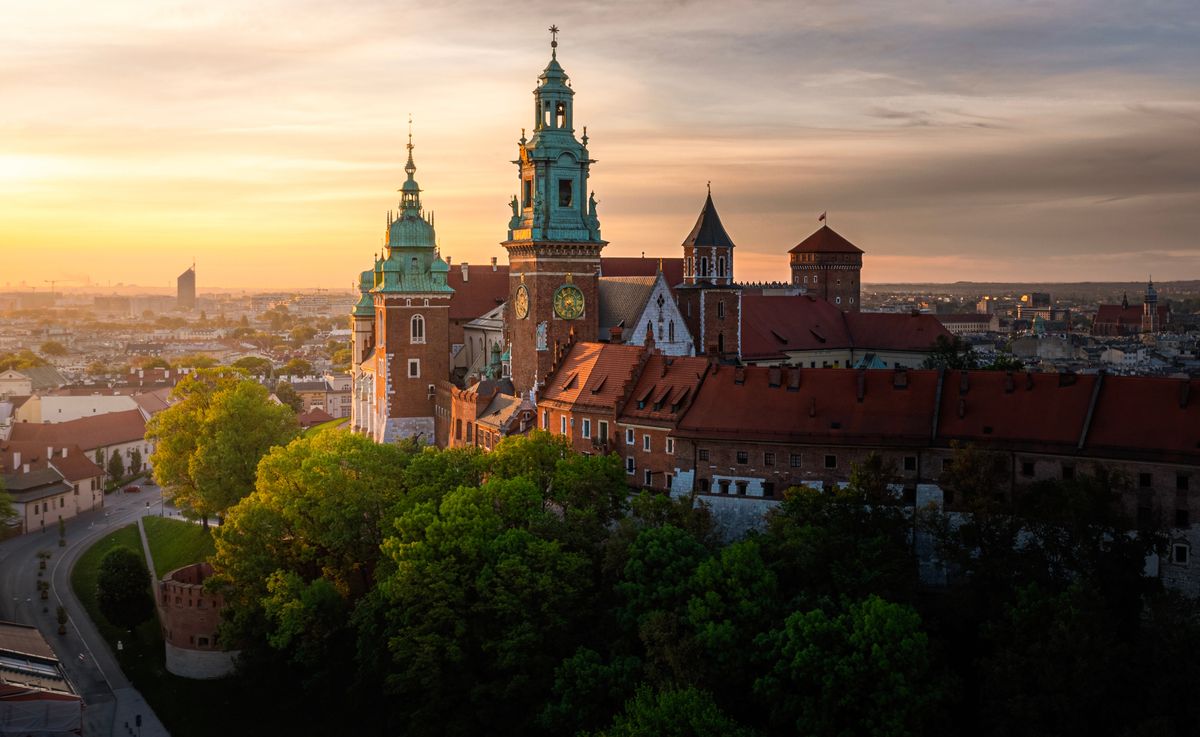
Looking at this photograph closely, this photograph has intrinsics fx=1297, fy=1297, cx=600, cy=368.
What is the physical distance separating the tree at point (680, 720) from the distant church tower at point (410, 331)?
4884 centimetres

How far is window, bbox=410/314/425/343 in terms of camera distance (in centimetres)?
9338

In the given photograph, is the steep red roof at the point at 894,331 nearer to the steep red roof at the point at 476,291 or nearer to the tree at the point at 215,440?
the steep red roof at the point at 476,291

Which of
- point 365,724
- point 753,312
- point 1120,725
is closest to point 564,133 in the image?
point 753,312

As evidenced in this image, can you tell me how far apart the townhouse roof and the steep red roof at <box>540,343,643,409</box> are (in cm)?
695

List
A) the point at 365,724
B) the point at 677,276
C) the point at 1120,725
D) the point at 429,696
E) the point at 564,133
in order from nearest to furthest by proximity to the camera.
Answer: the point at 1120,725
the point at 429,696
the point at 365,724
the point at 564,133
the point at 677,276

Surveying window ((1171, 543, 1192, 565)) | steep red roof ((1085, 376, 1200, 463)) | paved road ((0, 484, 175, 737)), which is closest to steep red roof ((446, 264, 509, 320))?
paved road ((0, 484, 175, 737))

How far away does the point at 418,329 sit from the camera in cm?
9362

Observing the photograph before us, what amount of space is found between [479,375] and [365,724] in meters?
34.6

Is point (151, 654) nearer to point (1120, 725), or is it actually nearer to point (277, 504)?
point (277, 504)

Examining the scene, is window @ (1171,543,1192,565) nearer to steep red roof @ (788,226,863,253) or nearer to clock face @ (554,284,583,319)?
clock face @ (554,284,583,319)

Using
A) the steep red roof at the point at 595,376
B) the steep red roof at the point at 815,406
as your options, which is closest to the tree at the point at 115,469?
the steep red roof at the point at 595,376

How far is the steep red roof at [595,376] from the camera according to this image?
6888 cm

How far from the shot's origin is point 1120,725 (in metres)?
45.9

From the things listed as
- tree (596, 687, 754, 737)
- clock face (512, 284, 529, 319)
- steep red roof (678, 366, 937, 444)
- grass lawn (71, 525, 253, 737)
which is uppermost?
clock face (512, 284, 529, 319)
